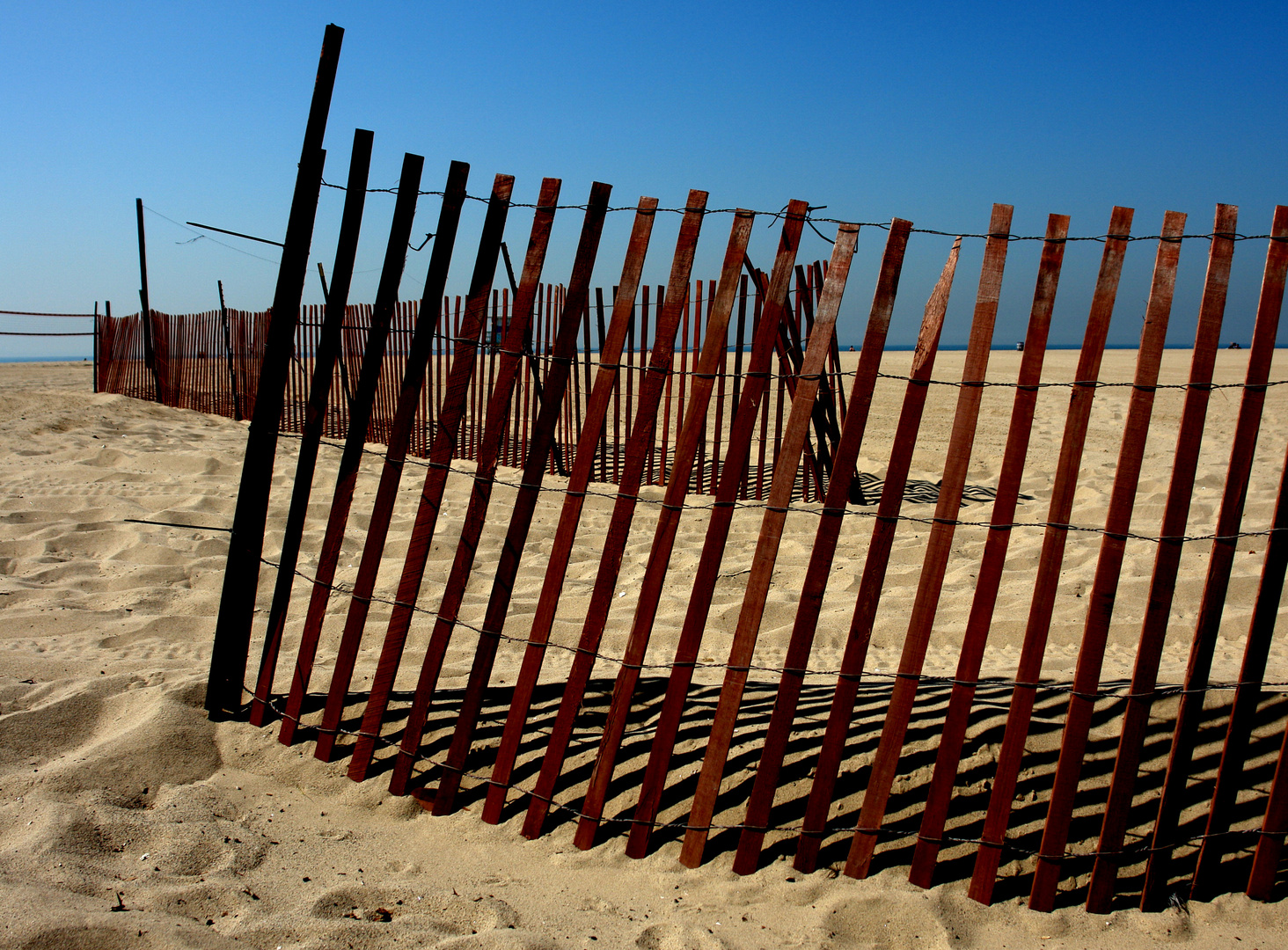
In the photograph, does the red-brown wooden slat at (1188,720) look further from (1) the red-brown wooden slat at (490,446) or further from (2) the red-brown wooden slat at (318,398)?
(2) the red-brown wooden slat at (318,398)

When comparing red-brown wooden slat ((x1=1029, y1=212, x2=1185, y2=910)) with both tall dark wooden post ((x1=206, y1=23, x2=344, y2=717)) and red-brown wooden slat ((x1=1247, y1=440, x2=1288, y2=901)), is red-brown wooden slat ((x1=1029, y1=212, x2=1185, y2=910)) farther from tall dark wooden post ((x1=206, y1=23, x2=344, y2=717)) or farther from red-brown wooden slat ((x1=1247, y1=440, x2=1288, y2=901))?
tall dark wooden post ((x1=206, y1=23, x2=344, y2=717))

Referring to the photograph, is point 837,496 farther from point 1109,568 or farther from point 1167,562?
point 1167,562

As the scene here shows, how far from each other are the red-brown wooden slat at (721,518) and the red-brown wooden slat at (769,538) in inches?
4.2

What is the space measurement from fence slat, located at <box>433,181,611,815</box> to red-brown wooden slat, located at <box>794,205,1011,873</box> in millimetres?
863

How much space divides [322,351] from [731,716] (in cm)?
178

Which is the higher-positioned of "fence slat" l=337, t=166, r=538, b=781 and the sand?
"fence slat" l=337, t=166, r=538, b=781

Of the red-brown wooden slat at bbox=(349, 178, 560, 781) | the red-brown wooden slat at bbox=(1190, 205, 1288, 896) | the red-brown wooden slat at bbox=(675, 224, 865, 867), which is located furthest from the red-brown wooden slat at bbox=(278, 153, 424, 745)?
the red-brown wooden slat at bbox=(1190, 205, 1288, 896)

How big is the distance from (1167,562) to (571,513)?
5.24ft

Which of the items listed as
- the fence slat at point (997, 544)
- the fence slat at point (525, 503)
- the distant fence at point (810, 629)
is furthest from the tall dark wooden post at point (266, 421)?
the fence slat at point (997, 544)

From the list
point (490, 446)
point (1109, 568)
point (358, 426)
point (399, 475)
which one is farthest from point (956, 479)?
point (358, 426)

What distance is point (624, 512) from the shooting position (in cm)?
227

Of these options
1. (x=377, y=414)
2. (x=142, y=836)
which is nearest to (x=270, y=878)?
(x=142, y=836)

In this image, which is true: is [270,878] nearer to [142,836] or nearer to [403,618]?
[142,836]

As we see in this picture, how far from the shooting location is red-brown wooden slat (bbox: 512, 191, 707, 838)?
7.34 feet
